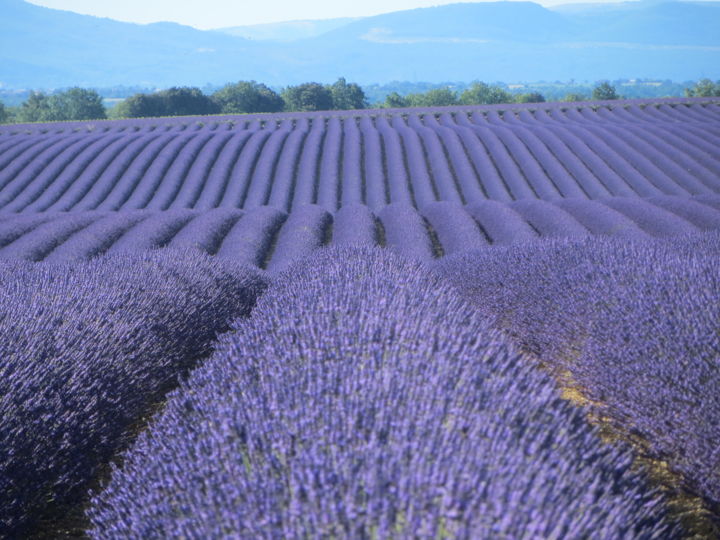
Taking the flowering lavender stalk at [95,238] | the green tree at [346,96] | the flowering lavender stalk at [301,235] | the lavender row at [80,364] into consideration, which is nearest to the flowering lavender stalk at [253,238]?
the flowering lavender stalk at [301,235]

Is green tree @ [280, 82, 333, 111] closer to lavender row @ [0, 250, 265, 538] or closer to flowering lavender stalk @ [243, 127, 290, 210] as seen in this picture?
flowering lavender stalk @ [243, 127, 290, 210]

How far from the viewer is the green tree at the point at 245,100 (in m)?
51.4

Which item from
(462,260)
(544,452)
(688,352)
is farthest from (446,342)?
(462,260)

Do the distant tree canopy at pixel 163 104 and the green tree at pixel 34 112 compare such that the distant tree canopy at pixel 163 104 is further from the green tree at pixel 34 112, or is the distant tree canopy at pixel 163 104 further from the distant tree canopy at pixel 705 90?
the distant tree canopy at pixel 705 90

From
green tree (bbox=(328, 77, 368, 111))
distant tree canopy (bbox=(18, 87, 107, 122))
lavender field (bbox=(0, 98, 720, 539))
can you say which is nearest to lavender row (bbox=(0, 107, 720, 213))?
lavender field (bbox=(0, 98, 720, 539))

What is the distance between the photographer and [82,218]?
38.7 feet

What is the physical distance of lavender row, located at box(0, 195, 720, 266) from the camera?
9.50 metres

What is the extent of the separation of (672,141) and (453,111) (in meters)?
10.1

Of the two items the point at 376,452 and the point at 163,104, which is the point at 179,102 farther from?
the point at 376,452

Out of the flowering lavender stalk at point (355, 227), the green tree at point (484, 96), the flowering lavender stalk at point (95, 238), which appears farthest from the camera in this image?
the green tree at point (484, 96)

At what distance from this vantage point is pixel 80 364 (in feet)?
10.9

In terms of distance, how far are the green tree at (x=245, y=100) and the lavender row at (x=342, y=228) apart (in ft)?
135

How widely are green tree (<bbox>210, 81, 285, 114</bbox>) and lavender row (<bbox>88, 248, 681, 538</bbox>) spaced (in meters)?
51.1

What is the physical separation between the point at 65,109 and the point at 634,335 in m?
61.7
